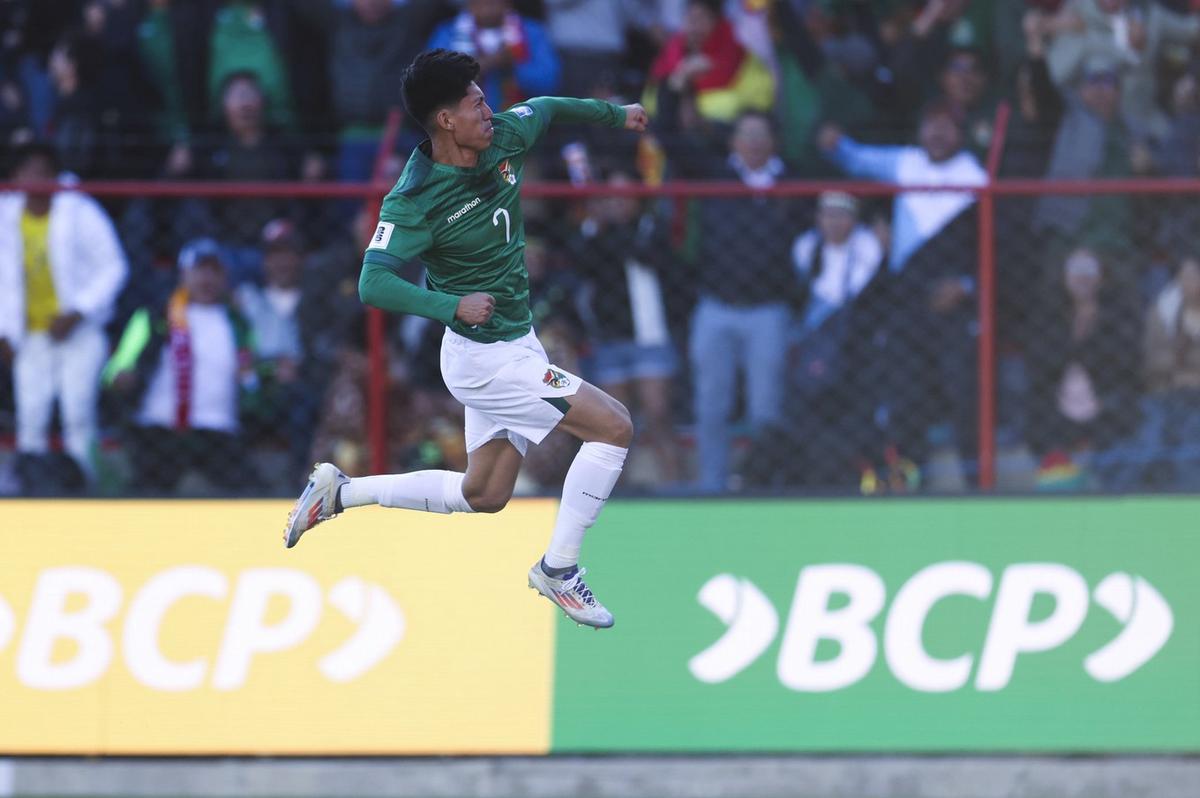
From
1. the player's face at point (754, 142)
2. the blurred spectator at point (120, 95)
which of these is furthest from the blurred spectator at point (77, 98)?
the player's face at point (754, 142)

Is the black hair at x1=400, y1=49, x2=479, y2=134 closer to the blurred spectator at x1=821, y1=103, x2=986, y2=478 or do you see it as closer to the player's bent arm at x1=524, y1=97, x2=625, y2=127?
the player's bent arm at x1=524, y1=97, x2=625, y2=127

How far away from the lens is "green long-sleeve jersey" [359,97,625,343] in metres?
6.15

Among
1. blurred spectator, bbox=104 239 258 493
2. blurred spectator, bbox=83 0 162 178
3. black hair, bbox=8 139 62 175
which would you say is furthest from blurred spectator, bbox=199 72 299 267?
blurred spectator, bbox=104 239 258 493

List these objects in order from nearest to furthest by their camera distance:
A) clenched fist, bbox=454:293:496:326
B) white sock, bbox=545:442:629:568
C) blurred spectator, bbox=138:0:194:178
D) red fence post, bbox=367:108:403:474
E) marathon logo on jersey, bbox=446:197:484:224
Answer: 1. clenched fist, bbox=454:293:496:326
2. marathon logo on jersey, bbox=446:197:484:224
3. white sock, bbox=545:442:629:568
4. red fence post, bbox=367:108:403:474
5. blurred spectator, bbox=138:0:194:178

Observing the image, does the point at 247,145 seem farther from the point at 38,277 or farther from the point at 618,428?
the point at 618,428

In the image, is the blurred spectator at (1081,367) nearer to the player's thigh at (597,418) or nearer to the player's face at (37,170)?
the player's thigh at (597,418)

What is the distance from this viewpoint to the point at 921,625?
8.10 meters

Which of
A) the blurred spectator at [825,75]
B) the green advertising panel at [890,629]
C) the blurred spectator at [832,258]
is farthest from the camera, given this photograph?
the blurred spectator at [825,75]

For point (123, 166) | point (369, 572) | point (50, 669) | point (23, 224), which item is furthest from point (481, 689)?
point (123, 166)

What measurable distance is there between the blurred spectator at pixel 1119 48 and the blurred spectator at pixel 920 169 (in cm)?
76

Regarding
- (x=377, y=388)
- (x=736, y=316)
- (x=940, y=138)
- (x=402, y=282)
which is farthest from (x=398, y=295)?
(x=940, y=138)

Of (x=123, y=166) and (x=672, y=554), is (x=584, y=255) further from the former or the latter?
(x=123, y=166)

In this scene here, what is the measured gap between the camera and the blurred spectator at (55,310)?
9070 mm

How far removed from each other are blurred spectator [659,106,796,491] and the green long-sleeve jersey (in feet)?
7.56
